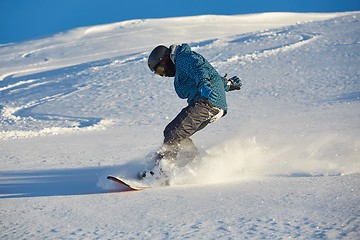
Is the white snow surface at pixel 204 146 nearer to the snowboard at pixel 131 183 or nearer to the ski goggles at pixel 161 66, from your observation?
the snowboard at pixel 131 183

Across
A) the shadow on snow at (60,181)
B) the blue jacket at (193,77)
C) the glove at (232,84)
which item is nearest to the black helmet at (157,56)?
the blue jacket at (193,77)

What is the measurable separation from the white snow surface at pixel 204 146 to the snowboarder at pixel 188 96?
240 mm

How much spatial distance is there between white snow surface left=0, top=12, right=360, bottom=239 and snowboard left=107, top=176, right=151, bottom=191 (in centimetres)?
9

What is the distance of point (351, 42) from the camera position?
57.1 ft

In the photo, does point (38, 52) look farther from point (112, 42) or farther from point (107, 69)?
point (107, 69)

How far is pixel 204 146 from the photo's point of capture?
20.5 feet

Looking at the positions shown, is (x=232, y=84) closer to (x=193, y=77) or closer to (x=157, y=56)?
(x=193, y=77)

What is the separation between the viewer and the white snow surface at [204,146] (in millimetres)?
3885

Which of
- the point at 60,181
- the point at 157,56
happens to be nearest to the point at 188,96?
the point at 157,56

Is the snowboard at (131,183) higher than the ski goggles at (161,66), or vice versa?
the ski goggles at (161,66)

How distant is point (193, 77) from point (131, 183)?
1164 millimetres

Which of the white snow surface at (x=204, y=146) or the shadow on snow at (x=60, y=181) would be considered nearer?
the white snow surface at (x=204, y=146)

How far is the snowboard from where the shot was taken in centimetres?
501

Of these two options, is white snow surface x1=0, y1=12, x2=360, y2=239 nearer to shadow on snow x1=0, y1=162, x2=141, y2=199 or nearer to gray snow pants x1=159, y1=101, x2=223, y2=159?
shadow on snow x1=0, y1=162, x2=141, y2=199
